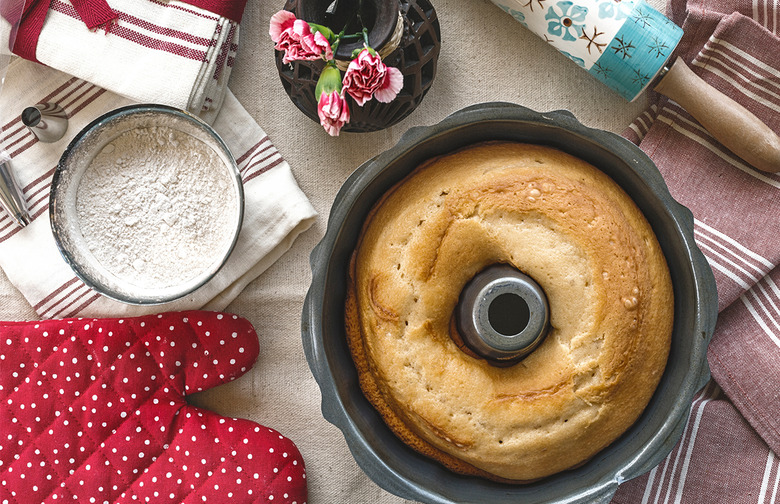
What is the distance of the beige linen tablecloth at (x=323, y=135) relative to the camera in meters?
1.02

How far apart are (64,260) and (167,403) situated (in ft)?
0.87

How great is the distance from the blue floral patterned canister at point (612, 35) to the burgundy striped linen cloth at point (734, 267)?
0.09 meters

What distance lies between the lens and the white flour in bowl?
3.26ft

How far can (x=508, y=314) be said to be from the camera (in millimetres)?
751

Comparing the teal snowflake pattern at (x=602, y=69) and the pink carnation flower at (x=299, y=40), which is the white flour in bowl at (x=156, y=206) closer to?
the pink carnation flower at (x=299, y=40)

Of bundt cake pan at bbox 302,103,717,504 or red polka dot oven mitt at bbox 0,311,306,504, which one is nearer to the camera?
bundt cake pan at bbox 302,103,717,504

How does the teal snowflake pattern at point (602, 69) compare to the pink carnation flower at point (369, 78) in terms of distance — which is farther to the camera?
the teal snowflake pattern at point (602, 69)

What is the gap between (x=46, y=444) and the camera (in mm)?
1029

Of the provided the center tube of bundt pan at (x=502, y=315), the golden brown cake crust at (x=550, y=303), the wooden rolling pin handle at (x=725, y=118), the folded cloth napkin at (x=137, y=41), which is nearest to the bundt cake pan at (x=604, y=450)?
the golden brown cake crust at (x=550, y=303)

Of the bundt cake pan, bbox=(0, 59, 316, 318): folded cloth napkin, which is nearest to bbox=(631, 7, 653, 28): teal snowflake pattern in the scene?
the bundt cake pan

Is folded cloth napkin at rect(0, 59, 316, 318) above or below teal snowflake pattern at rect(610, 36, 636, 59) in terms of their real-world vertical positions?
below

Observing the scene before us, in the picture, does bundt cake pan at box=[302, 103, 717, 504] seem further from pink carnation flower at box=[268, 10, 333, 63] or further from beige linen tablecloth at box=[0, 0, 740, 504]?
beige linen tablecloth at box=[0, 0, 740, 504]

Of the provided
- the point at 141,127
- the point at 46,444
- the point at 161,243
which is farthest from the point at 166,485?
the point at 141,127

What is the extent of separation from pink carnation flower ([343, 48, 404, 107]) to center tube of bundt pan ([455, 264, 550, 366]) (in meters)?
0.25
